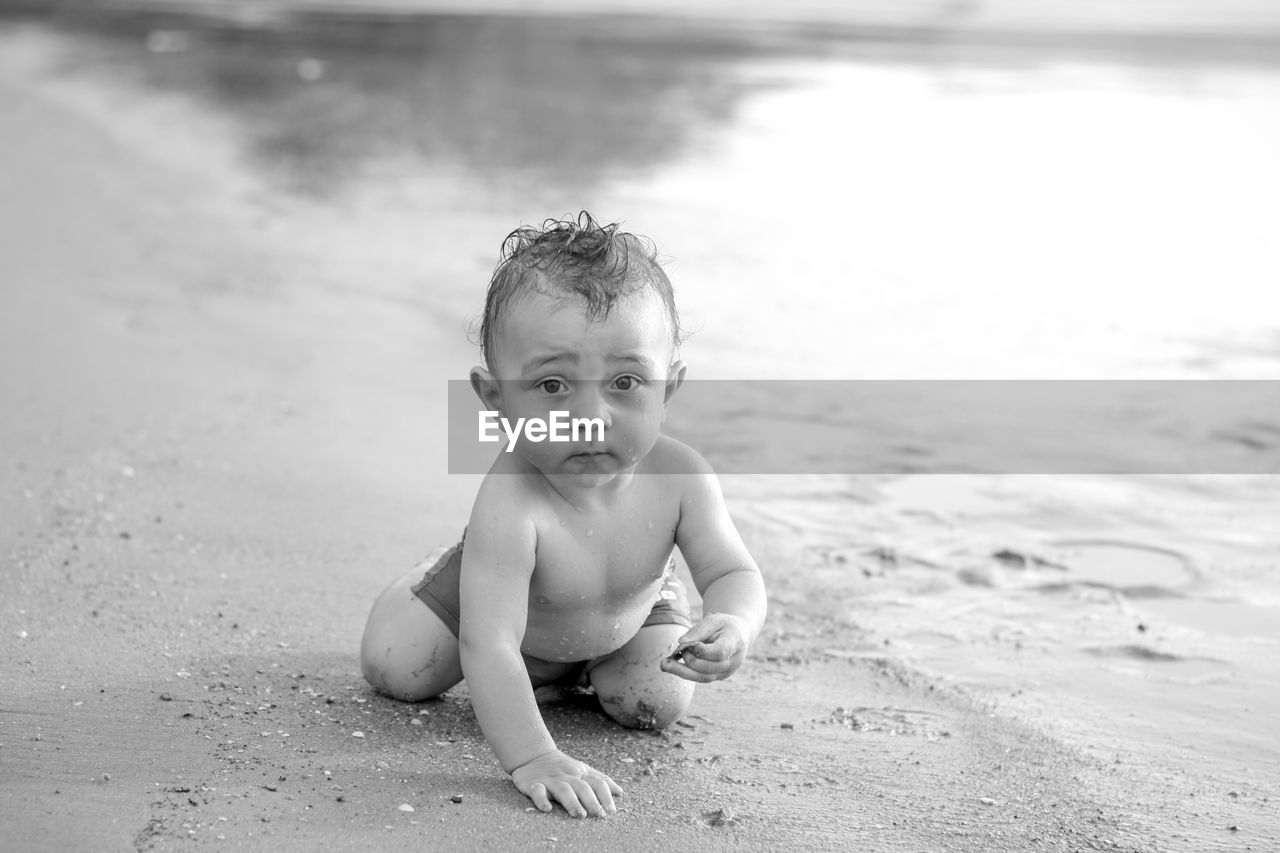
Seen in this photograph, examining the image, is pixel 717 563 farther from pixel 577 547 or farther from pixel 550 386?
pixel 550 386

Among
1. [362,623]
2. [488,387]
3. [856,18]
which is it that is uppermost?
[856,18]

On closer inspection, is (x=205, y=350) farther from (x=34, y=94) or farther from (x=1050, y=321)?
(x=34, y=94)

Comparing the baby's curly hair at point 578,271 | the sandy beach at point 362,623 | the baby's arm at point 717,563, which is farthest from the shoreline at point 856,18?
the baby's curly hair at point 578,271

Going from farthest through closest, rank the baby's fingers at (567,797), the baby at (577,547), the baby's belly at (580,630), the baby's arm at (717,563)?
the baby's belly at (580,630)
the baby's arm at (717,563)
the baby at (577,547)
the baby's fingers at (567,797)

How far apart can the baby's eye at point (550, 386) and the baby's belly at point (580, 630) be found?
1.52 ft

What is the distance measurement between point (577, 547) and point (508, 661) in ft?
0.94

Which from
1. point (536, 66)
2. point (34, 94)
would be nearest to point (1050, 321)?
point (34, 94)

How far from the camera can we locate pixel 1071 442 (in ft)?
16.8

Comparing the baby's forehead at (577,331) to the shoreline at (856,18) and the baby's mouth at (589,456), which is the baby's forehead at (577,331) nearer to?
the baby's mouth at (589,456)

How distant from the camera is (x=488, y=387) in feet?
9.59

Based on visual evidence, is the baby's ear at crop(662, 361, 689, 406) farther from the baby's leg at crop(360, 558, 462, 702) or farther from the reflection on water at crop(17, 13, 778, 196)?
the reflection on water at crop(17, 13, 778, 196)

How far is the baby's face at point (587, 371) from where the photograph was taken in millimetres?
2791

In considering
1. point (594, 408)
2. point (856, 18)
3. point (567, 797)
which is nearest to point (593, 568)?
point (594, 408)

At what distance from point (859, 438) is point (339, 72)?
32.1 feet
